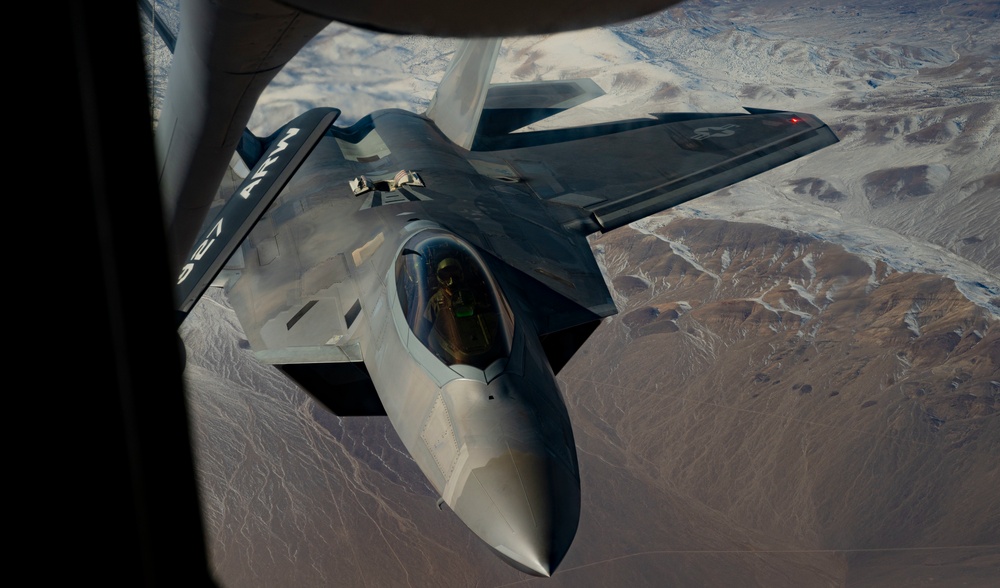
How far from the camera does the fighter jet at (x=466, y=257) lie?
7.99 metres

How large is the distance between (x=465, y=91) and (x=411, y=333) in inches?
434

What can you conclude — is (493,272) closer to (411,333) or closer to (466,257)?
(466,257)

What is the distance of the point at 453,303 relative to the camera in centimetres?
936

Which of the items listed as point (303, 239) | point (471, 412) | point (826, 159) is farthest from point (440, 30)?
point (826, 159)

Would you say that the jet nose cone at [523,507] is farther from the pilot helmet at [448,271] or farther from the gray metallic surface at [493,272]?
the pilot helmet at [448,271]

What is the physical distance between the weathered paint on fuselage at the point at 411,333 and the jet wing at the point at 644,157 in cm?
135

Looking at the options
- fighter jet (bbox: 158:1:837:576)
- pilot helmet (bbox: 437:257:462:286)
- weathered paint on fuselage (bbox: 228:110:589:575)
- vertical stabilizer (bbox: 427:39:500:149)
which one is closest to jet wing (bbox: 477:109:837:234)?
fighter jet (bbox: 158:1:837:576)

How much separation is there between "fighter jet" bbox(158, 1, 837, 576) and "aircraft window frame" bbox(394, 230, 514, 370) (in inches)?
1.0

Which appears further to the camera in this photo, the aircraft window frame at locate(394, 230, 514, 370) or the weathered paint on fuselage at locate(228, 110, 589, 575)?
the aircraft window frame at locate(394, 230, 514, 370)

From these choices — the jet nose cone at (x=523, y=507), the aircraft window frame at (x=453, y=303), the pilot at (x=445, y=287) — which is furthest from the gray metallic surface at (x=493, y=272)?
the pilot at (x=445, y=287)

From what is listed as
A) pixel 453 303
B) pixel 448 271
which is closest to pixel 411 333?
pixel 453 303

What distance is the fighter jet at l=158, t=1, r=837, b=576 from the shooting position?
7992mm

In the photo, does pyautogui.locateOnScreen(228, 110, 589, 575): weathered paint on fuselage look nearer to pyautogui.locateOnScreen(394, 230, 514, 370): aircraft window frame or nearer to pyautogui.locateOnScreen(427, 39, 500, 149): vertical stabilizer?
pyautogui.locateOnScreen(394, 230, 514, 370): aircraft window frame

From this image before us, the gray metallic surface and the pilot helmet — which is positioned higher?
the pilot helmet
